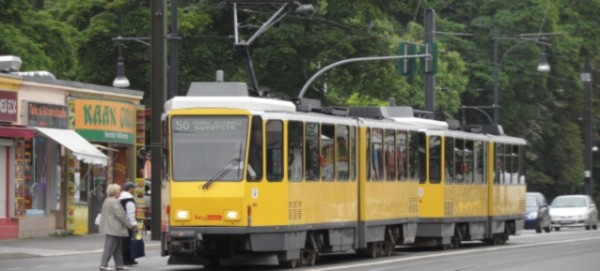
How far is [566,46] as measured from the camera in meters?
80.6

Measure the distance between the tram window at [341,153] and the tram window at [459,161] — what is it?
889 cm

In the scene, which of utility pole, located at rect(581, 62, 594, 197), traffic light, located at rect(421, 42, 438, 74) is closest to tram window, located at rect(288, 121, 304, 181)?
traffic light, located at rect(421, 42, 438, 74)

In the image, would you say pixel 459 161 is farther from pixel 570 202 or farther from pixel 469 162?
pixel 570 202

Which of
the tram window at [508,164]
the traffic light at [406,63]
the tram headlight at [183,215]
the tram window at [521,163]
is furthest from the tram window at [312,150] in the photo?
the traffic light at [406,63]

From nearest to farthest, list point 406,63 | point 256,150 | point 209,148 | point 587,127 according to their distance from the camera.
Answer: point 209,148 < point 256,150 < point 406,63 < point 587,127

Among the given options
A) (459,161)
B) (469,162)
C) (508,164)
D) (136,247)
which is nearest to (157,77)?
(459,161)

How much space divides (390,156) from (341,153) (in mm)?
3840

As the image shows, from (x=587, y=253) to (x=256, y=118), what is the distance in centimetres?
1152

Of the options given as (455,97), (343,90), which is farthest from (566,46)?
(343,90)

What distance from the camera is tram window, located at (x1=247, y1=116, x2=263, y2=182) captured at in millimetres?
26203

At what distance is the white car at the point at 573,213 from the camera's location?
63344mm

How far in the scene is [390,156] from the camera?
33.7 metres

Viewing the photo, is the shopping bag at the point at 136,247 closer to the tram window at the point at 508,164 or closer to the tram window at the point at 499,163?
the tram window at the point at 499,163

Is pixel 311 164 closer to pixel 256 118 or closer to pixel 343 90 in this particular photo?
pixel 256 118
